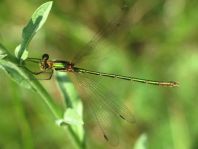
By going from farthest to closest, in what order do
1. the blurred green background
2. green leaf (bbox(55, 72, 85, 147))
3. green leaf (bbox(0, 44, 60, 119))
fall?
1. the blurred green background
2. green leaf (bbox(55, 72, 85, 147))
3. green leaf (bbox(0, 44, 60, 119))

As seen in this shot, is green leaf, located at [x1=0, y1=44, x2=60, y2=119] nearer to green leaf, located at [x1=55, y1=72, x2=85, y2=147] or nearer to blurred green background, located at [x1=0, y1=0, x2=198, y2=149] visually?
green leaf, located at [x1=55, y1=72, x2=85, y2=147]

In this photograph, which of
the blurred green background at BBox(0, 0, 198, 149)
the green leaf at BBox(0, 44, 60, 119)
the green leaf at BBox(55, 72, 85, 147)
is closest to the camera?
the green leaf at BBox(0, 44, 60, 119)

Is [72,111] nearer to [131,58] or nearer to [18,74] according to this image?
[18,74]

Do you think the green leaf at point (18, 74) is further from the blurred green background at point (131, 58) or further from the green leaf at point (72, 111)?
the blurred green background at point (131, 58)

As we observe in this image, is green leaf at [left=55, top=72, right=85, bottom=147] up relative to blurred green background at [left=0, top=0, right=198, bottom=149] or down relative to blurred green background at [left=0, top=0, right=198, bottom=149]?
down

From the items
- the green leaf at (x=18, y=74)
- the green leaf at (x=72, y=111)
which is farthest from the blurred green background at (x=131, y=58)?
the green leaf at (x=18, y=74)

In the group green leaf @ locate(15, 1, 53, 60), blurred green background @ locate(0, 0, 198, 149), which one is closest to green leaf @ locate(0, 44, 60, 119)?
green leaf @ locate(15, 1, 53, 60)
